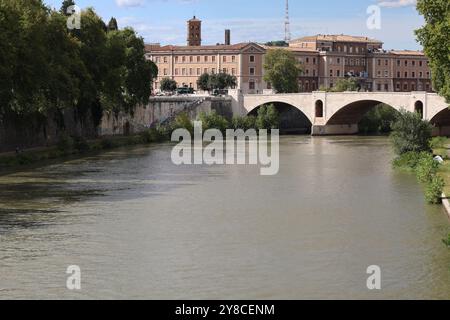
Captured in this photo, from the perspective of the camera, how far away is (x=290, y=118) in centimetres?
8056

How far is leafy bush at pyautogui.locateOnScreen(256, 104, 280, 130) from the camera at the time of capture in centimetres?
7369

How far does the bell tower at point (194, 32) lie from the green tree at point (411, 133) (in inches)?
3233

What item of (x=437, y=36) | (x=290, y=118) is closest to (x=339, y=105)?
(x=290, y=118)

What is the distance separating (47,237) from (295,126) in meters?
59.0

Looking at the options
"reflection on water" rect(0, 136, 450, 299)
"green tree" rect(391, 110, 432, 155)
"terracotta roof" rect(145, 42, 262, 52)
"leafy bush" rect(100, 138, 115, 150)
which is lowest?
"reflection on water" rect(0, 136, 450, 299)

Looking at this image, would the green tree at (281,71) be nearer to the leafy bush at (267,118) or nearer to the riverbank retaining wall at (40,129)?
the leafy bush at (267,118)

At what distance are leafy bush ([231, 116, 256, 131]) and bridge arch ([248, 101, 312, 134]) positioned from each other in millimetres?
3675

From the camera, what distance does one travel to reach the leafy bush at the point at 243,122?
72375 mm

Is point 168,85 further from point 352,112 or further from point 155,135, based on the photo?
point 155,135

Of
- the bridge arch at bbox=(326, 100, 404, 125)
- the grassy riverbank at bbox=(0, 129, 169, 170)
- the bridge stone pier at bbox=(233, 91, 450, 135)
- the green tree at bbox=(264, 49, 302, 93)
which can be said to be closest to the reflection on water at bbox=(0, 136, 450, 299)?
the grassy riverbank at bbox=(0, 129, 169, 170)

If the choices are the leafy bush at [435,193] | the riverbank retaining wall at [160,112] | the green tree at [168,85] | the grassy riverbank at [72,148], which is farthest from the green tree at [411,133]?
the green tree at [168,85]

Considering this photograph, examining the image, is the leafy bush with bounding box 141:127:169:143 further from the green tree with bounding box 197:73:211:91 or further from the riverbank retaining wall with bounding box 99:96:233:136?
the green tree with bounding box 197:73:211:91

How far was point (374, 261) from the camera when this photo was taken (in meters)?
20.3
